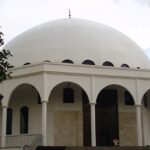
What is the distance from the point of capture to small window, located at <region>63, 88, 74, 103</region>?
2283cm

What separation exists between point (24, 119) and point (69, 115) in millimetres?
2887

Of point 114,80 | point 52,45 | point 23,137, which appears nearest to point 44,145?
point 23,137

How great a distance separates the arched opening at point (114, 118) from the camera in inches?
900

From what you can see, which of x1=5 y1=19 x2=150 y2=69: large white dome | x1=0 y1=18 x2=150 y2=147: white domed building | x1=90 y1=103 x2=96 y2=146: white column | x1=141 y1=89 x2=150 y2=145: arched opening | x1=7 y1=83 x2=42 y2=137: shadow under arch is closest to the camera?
x1=90 y1=103 x2=96 y2=146: white column

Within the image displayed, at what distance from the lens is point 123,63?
24.5 m

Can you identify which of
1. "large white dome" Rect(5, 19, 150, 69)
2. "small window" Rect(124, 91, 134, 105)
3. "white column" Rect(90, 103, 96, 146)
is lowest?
"white column" Rect(90, 103, 96, 146)

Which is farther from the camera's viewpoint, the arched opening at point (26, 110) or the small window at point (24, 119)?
the small window at point (24, 119)

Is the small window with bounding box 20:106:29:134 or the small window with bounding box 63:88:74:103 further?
the small window with bounding box 20:106:29:134

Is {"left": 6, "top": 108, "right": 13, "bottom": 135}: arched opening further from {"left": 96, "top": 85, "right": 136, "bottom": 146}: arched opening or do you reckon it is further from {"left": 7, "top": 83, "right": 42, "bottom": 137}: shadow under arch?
{"left": 96, "top": 85, "right": 136, "bottom": 146}: arched opening

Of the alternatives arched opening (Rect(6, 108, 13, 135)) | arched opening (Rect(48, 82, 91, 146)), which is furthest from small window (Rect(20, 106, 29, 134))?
arched opening (Rect(48, 82, 91, 146))

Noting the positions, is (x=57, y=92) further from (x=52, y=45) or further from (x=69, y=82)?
(x=52, y=45)

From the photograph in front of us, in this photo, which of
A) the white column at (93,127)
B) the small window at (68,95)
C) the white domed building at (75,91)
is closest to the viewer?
the white column at (93,127)

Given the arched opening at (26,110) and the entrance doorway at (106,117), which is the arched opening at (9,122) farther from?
the entrance doorway at (106,117)

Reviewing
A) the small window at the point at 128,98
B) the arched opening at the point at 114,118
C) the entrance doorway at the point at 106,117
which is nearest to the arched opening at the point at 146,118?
the arched opening at the point at 114,118
